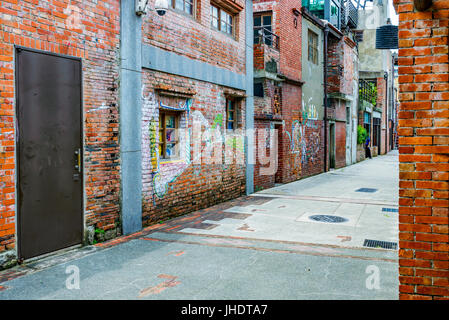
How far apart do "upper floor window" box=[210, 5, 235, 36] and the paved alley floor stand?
15.4ft

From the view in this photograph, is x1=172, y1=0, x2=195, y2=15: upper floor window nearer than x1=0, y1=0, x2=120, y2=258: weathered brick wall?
No

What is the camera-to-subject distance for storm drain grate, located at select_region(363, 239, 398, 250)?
6379 mm

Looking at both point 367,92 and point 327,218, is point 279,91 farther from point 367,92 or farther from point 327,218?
point 367,92

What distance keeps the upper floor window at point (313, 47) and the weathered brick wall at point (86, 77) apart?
1213cm

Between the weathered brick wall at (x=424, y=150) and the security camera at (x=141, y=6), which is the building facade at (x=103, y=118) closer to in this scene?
the security camera at (x=141, y=6)

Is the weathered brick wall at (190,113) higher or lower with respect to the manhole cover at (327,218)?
higher

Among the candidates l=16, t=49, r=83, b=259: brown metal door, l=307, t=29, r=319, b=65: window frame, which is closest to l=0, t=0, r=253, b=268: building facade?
l=16, t=49, r=83, b=259: brown metal door

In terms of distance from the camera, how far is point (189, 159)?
9.12 m

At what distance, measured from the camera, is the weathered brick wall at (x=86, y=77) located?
508 centimetres

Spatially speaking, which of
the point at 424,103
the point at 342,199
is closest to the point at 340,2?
the point at 342,199

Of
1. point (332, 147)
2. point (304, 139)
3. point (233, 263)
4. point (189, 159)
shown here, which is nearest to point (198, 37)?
point (189, 159)

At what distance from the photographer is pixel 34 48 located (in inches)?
213

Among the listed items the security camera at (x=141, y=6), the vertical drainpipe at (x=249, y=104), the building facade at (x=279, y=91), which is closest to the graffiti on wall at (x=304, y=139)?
the building facade at (x=279, y=91)

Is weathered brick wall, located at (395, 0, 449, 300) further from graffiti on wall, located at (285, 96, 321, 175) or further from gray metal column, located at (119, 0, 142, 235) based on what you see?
graffiti on wall, located at (285, 96, 321, 175)
